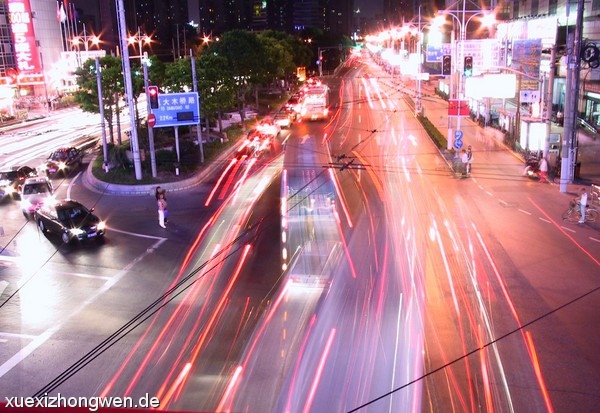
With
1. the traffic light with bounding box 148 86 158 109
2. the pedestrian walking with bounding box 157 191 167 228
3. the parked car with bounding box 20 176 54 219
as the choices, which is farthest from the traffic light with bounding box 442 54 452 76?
the parked car with bounding box 20 176 54 219

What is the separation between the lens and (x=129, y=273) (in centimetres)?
1830

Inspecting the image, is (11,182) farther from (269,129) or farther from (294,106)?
(294,106)

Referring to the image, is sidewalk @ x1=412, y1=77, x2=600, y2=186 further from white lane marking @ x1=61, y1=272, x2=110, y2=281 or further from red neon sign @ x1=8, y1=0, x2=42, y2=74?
red neon sign @ x1=8, y1=0, x2=42, y2=74

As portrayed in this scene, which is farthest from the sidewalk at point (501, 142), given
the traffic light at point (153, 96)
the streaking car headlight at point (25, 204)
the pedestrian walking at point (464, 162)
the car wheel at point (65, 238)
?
the streaking car headlight at point (25, 204)

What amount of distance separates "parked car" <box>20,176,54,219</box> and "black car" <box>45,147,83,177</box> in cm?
803

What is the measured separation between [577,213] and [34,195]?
22910mm

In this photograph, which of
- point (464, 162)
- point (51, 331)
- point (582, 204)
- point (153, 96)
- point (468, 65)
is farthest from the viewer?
point (468, 65)

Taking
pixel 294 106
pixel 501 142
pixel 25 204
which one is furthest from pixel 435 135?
pixel 25 204

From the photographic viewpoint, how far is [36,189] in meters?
27.4

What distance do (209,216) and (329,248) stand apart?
7236mm

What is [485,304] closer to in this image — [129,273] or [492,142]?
[129,273]

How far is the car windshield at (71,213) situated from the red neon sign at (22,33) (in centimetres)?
5794

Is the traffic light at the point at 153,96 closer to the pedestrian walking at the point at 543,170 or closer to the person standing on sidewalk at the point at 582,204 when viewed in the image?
the pedestrian walking at the point at 543,170

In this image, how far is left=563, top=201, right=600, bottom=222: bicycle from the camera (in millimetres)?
22406
